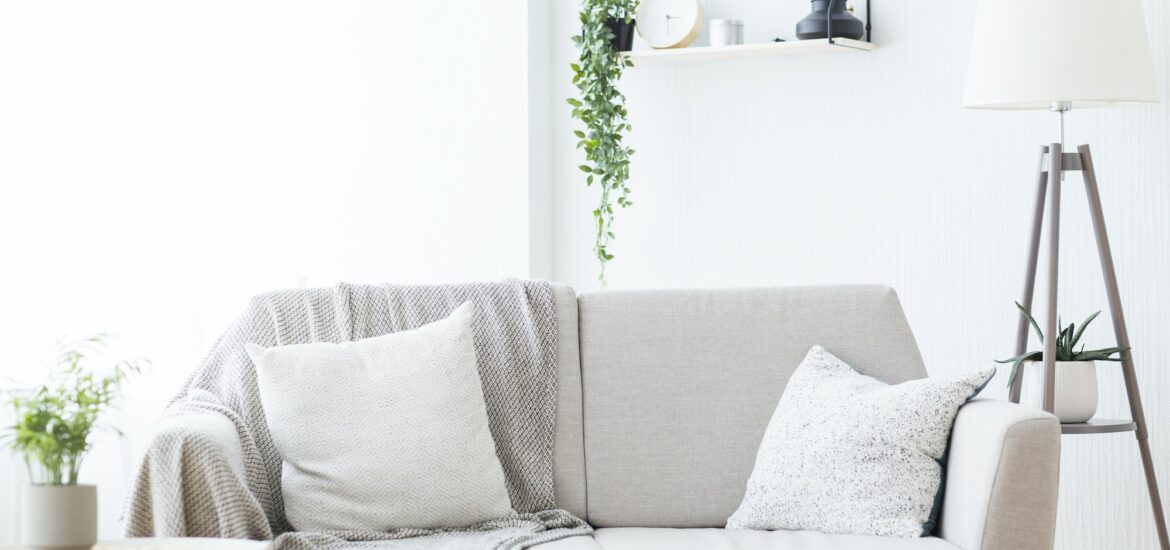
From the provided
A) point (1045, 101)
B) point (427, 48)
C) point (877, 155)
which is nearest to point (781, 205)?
point (877, 155)

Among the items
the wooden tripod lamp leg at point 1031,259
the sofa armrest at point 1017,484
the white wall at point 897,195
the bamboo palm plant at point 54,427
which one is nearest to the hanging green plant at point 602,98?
the white wall at point 897,195

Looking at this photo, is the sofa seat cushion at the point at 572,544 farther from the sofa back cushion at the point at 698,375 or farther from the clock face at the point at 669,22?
the clock face at the point at 669,22

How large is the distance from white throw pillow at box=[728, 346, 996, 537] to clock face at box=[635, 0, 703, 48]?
1.55 m

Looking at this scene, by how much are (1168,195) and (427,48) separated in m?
2.12

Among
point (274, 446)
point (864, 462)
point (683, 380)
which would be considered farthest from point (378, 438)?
point (864, 462)

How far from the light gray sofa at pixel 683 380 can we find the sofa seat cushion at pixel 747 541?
0.05 ft

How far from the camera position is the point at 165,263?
3234 millimetres

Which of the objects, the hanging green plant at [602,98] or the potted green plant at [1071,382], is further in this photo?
the hanging green plant at [602,98]

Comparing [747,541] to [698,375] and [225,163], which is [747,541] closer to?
[698,375]

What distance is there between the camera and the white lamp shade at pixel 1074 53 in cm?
282

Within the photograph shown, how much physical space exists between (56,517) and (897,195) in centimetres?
252

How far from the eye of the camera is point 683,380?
2.49 meters

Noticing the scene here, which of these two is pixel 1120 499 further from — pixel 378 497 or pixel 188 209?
pixel 188 209

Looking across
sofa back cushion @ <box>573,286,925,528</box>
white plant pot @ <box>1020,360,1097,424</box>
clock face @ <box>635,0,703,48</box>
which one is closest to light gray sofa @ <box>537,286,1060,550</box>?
sofa back cushion @ <box>573,286,925,528</box>
